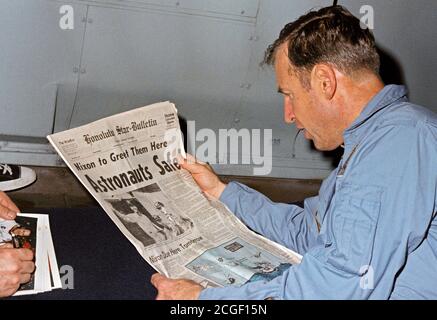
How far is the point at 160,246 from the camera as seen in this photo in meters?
1.13

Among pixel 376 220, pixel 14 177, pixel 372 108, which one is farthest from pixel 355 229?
pixel 14 177

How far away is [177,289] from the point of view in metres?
1.01

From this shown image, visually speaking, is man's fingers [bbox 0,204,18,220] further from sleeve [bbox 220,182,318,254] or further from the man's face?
the man's face

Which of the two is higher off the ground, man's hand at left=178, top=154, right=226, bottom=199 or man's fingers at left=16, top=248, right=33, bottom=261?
man's hand at left=178, top=154, right=226, bottom=199

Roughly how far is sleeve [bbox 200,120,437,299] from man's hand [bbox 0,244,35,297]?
0.43 metres

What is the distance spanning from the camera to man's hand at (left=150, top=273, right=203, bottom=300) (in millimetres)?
988

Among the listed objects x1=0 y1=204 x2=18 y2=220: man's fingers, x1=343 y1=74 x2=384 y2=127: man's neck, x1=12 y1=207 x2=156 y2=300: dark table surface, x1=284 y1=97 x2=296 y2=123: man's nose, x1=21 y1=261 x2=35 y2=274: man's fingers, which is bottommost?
x1=12 y1=207 x2=156 y2=300: dark table surface

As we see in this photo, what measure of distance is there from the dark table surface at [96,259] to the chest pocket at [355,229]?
361 millimetres

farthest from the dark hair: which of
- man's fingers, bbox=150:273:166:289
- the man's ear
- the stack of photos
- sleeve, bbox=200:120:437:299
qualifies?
the stack of photos

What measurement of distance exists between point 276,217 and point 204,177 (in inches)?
6.8

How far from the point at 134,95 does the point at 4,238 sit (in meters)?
0.83

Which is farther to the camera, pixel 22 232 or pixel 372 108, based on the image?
pixel 22 232

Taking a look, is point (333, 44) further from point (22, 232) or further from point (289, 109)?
point (22, 232)
